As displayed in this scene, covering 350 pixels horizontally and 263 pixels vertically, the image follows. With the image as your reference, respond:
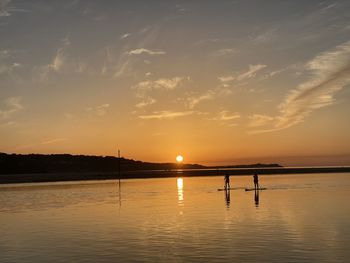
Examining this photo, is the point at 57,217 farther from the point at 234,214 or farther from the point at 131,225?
the point at 234,214

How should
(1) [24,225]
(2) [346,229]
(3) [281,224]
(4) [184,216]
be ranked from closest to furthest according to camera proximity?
1. (2) [346,229]
2. (3) [281,224]
3. (1) [24,225]
4. (4) [184,216]

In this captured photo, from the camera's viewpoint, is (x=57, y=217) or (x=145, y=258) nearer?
(x=145, y=258)

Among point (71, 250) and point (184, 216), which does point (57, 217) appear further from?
point (71, 250)

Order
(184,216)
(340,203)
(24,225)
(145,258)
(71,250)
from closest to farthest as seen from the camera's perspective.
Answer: (145,258) < (71,250) < (24,225) < (184,216) < (340,203)

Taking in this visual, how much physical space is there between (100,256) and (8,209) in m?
29.8

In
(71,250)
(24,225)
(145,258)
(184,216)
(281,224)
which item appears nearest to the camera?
(145,258)

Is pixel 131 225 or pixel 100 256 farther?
pixel 131 225

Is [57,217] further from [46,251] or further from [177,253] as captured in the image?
[177,253]

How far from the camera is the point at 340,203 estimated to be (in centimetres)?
5031

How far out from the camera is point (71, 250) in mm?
26828

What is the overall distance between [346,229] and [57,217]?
25021mm

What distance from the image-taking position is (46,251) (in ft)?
88.2

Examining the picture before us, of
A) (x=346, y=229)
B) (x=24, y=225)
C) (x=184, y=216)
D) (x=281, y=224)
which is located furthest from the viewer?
(x=184, y=216)

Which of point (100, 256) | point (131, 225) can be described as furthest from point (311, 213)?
point (100, 256)
